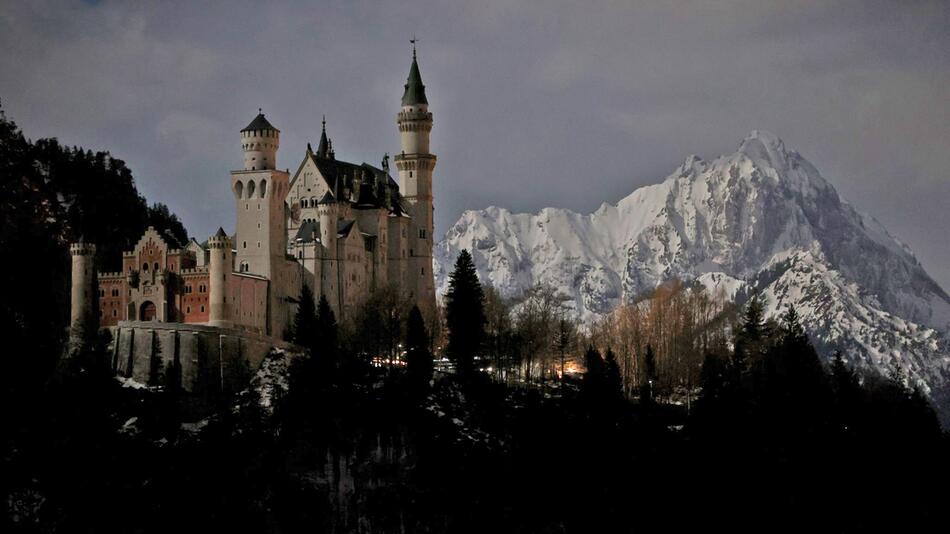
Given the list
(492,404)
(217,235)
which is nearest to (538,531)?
(492,404)

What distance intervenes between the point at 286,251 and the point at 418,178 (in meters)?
17.9

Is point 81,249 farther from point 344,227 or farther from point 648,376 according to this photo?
point 648,376

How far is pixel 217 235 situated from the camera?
11206 cm

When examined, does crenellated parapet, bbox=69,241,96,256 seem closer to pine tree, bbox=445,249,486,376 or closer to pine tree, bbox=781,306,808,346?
pine tree, bbox=445,249,486,376

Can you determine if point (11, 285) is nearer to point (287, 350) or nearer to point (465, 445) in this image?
point (287, 350)

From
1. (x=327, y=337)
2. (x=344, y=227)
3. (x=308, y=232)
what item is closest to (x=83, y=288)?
(x=327, y=337)

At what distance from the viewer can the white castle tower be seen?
4732 inches

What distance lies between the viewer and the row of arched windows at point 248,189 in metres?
120

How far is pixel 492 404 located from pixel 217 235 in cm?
2252

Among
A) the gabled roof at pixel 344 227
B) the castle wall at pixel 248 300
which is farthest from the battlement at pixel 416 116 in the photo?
the castle wall at pixel 248 300

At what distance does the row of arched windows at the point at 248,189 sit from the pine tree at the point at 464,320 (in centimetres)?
1574

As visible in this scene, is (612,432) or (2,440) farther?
(612,432)

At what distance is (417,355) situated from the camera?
111750mm

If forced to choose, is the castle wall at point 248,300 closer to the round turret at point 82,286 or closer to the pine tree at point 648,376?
the round turret at point 82,286
